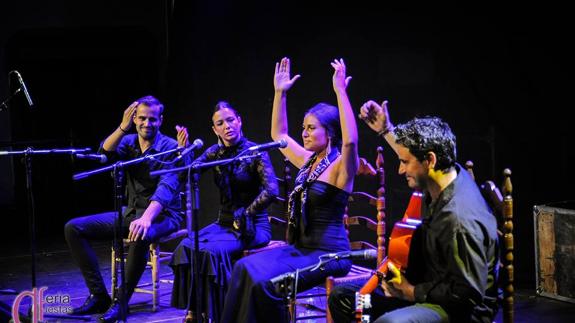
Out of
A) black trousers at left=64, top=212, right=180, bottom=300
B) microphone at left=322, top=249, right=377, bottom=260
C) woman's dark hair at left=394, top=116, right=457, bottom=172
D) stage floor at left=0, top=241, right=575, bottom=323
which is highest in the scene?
woman's dark hair at left=394, top=116, right=457, bottom=172

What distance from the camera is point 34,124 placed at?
28.1ft

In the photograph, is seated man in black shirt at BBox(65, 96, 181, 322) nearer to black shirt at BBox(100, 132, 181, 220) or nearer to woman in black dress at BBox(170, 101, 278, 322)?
black shirt at BBox(100, 132, 181, 220)

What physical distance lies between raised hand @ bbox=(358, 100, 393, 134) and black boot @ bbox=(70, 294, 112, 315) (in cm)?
231

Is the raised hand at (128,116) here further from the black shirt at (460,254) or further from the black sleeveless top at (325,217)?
the black shirt at (460,254)

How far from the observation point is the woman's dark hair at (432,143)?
118 inches

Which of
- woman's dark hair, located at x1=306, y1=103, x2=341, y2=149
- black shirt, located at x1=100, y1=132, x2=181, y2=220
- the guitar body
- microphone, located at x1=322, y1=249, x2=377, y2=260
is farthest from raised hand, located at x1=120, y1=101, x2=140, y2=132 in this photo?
the guitar body

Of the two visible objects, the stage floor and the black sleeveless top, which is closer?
the black sleeveless top

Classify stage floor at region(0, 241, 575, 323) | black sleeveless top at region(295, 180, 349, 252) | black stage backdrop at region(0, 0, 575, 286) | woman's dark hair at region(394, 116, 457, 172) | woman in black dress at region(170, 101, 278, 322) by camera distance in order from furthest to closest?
black stage backdrop at region(0, 0, 575, 286) < stage floor at region(0, 241, 575, 323) < woman in black dress at region(170, 101, 278, 322) < black sleeveless top at region(295, 180, 349, 252) < woman's dark hair at region(394, 116, 457, 172)

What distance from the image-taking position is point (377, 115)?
379 centimetres

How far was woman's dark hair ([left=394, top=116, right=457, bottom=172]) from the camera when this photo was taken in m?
3.00

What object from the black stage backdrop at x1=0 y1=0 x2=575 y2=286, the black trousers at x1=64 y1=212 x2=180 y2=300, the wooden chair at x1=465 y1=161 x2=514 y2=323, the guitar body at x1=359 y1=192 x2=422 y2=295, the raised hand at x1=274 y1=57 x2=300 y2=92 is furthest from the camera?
the black stage backdrop at x1=0 y1=0 x2=575 y2=286

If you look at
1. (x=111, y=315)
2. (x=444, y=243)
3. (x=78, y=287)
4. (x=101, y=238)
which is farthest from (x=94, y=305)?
(x=444, y=243)

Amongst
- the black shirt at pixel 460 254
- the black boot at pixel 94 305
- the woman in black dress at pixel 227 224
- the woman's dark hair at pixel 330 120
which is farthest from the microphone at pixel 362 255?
the black boot at pixel 94 305

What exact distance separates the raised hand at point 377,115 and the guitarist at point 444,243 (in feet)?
2.17
